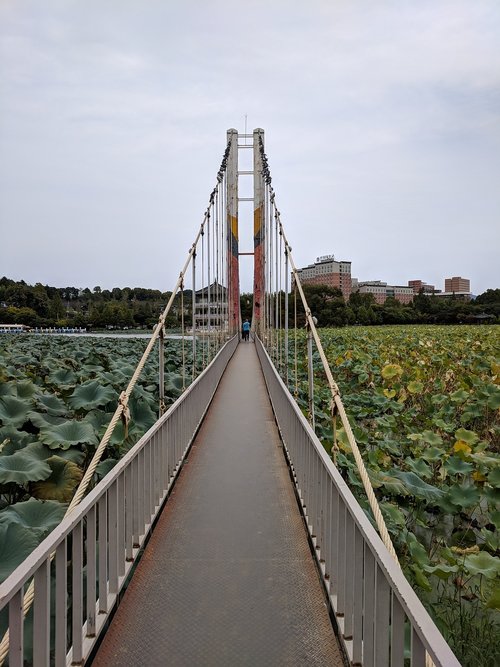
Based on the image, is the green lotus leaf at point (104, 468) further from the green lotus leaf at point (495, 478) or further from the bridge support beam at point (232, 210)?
the bridge support beam at point (232, 210)

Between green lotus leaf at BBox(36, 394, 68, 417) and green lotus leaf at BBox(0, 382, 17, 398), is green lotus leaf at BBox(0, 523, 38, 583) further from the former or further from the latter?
green lotus leaf at BBox(0, 382, 17, 398)

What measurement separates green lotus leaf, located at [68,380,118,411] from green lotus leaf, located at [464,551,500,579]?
3029mm

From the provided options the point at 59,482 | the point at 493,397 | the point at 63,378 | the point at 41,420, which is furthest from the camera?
the point at 63,378

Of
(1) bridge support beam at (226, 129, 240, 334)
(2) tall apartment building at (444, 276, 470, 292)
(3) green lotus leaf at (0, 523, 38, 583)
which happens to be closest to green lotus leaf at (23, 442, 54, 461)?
(3) green lotus leaf at (0, 523, 38, 583)

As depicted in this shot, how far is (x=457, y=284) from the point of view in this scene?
101750 mm

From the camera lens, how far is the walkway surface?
5.65 feet

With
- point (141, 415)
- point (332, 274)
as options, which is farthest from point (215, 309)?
point (332, 274)

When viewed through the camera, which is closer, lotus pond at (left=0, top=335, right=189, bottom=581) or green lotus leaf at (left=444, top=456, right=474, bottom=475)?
lotus pond at (left=0, top=335, right=189, bottom=581)

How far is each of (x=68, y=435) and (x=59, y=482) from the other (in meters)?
0.45

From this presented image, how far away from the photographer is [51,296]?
56.0 m

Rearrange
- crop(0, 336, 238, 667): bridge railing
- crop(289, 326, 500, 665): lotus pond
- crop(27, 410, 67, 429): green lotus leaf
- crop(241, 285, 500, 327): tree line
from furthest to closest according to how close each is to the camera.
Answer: crop(241, 285, 500, 327): tree line < crop(27, 410, 67, 429): green lotus leaf < crop(289, 326, 500, 665): lotus pond < crop(0, 336, 238, 667): bridge railing

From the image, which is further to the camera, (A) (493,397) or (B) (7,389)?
(A) (493,397)

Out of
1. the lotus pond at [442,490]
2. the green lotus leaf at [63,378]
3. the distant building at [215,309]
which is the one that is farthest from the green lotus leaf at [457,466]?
the green lotus leaf at [63,378]

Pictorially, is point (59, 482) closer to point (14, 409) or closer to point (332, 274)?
point (14, 409)
